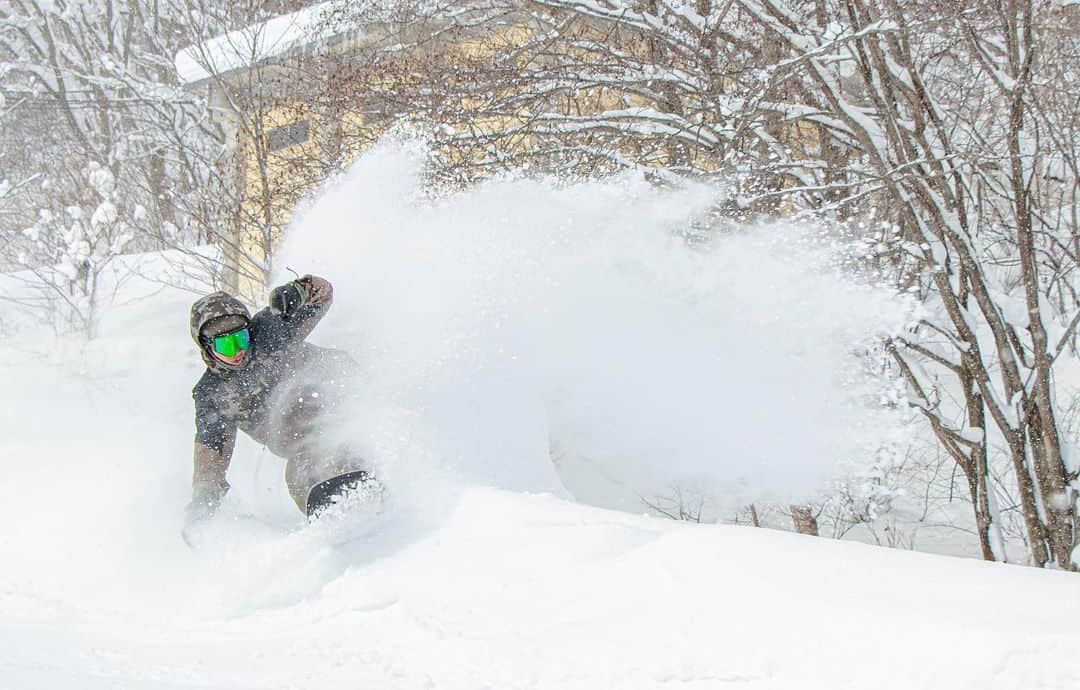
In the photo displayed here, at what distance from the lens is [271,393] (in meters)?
4.43

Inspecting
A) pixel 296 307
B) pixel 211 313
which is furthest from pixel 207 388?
pixel 296 307

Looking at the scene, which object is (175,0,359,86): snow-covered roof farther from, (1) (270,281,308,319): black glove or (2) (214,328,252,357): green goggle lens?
(2) (214,328,252,357): green goggle lens

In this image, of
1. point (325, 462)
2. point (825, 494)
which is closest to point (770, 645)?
point (325, 462)

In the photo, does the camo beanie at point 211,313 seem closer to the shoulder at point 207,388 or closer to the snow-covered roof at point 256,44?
the shoulder at point 207,388

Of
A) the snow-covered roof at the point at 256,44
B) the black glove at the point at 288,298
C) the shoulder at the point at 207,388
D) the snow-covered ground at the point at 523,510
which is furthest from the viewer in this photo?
the snow-covered roof at the point at 256,44

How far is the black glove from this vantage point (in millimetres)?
4477

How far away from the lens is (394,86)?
707cm

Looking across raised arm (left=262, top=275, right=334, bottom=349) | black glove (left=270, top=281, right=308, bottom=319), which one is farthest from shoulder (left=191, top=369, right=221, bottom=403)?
black glove (left=270, top=281, right=308, bottom=319)

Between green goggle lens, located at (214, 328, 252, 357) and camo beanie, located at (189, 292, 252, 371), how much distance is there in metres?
0.06

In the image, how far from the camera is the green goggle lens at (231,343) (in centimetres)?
428

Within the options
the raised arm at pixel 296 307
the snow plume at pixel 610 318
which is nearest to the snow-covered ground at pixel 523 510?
the snow plume at pixel 610 318

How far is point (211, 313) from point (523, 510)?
1.79m

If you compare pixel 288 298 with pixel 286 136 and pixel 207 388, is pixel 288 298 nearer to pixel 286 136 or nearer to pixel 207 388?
pixel 207 388

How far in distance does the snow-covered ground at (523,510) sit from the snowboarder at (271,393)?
175mm
